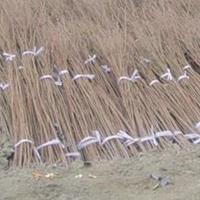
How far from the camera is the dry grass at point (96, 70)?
297 centimetres

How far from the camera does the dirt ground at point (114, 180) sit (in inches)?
99.3

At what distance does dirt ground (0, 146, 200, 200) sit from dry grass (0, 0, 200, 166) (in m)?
0.10

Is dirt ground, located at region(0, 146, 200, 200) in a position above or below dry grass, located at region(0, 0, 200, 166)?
below

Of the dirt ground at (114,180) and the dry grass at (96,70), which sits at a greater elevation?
the dry grass at (96,70)

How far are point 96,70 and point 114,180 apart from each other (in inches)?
33.9

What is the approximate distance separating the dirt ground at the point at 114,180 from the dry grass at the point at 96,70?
104 millimetres

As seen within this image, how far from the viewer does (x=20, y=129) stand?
2.93 m

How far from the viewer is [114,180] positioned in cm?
262

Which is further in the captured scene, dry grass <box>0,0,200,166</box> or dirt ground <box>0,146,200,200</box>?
dry grass <box>0,0,200,166</box>

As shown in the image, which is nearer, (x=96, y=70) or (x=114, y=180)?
(x=114, y=180)

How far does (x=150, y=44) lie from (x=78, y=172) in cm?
105

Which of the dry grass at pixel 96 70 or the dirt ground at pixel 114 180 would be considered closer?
the dirt ground at pixel 114 180

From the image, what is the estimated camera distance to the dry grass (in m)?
2.97

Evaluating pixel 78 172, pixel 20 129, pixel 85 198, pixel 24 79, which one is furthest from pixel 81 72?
pixel 85 198
